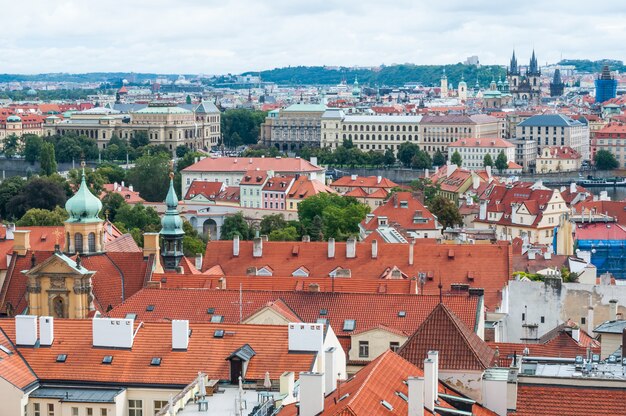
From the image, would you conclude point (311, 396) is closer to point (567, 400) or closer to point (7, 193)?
point (567, 400)

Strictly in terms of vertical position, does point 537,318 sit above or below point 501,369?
below

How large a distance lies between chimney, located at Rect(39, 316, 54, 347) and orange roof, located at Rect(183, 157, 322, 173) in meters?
93.5

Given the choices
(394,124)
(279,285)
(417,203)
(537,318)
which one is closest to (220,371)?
(279,285)

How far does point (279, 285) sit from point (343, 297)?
522cm

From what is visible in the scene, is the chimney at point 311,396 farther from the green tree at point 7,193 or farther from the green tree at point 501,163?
the green tree at point 501,163

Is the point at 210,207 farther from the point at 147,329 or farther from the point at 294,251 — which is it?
the point at 147,329

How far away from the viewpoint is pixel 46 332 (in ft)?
104

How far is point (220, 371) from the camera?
1209 inches

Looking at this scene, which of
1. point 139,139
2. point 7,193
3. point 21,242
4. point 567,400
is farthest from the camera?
point 139,139

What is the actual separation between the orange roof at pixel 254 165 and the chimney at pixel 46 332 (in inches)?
3682

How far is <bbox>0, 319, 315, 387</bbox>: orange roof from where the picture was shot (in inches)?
1208

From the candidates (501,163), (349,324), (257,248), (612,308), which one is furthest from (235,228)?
(501,163)

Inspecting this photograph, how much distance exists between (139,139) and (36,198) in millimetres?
84711

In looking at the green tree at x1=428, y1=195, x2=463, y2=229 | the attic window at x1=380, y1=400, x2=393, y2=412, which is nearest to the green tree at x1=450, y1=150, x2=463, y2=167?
the green tree at x1=428, y1=195, x2=463, y2=229
